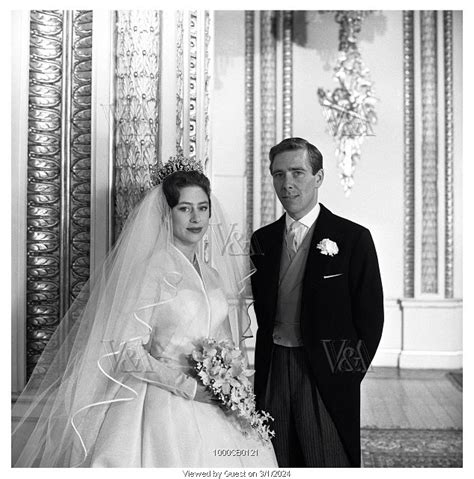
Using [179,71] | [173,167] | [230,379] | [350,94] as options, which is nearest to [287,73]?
[350,94]

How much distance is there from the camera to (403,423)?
376 centimetres

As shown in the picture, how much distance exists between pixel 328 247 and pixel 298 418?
1.92ft

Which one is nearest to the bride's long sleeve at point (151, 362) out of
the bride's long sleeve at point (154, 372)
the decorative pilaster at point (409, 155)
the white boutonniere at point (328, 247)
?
the bride's long sleeve at point (154, 372)

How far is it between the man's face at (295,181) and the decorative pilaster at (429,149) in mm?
3334

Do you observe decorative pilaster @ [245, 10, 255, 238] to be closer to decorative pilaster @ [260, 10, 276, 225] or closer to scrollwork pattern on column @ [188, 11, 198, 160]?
decorative pilaster @ [260, 10, 276, 225]

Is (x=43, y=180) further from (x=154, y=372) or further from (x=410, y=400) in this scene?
(x=410, y=400)

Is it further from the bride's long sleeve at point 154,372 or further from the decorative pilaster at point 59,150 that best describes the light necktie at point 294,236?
the decorative pilaster at point 59,150

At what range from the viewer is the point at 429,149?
5.26 metres

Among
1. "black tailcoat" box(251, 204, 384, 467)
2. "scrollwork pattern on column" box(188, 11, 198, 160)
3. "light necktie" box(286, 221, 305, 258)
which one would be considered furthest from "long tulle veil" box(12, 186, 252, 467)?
"scrollwork pattern on column" box(188, 11, 198, 160)

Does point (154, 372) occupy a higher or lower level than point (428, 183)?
lower

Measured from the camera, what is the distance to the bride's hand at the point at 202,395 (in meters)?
1.97

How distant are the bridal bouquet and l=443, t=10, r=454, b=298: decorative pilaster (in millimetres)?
3639
